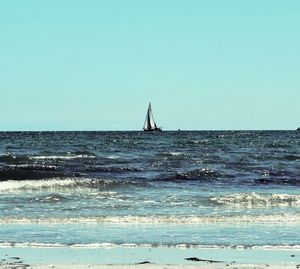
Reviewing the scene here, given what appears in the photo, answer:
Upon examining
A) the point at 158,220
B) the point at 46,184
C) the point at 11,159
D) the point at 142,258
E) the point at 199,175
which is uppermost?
the point at 11,159

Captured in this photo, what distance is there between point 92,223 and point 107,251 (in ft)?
11.6

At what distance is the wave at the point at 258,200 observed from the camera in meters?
19.6

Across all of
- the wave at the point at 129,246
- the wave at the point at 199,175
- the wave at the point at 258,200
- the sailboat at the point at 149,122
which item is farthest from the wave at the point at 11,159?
the sailboat at the point at 149,122

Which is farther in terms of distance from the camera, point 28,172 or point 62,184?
point 28,172

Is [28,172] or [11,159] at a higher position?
[11,159]

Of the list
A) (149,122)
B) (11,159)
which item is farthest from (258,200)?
(149,122)

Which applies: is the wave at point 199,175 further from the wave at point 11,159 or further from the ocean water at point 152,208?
the wave at point 11,159

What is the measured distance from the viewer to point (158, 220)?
50.8 feet

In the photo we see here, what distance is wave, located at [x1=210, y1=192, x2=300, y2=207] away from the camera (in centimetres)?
1961

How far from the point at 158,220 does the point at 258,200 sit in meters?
5.51

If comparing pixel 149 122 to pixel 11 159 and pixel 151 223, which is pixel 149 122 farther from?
pixel 151 223

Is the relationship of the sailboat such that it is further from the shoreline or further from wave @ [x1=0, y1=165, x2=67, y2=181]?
the shoreline

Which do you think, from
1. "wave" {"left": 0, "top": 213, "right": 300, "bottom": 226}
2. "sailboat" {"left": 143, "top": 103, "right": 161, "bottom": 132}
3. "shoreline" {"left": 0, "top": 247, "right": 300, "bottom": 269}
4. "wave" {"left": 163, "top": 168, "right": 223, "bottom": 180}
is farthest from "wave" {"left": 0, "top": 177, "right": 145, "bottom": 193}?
"sailboat" {"left": 143, "top": 103, "right": 161, "bottom": 132}

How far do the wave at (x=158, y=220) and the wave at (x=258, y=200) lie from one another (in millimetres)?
3448
